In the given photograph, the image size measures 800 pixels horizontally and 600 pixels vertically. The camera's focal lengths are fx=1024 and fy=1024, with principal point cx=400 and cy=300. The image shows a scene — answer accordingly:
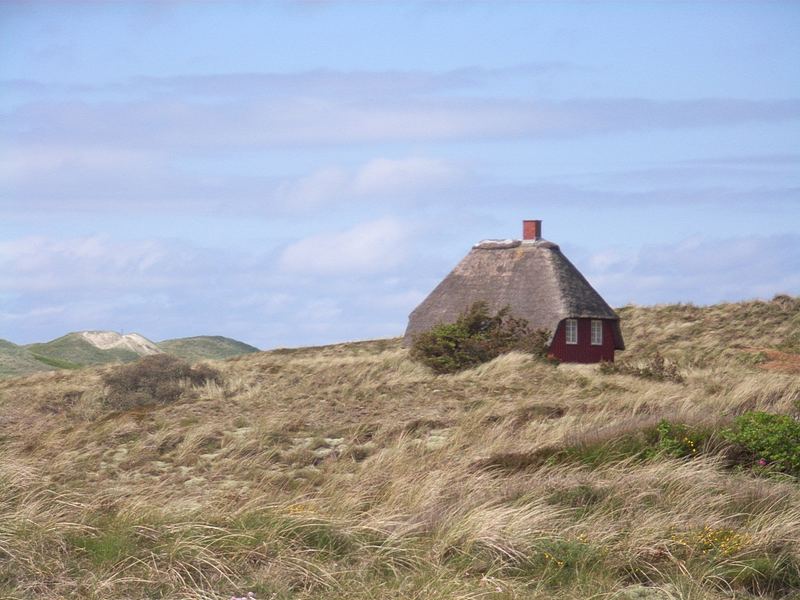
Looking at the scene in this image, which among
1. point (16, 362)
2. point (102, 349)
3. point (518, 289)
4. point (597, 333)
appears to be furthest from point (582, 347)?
point (102, 349)

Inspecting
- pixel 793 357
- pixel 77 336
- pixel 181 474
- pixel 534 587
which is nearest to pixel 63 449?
pixel 181 474

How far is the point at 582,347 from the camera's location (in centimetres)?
3803

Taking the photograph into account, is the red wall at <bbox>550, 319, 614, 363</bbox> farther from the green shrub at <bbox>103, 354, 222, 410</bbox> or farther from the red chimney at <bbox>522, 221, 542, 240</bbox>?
the green shrub at <bbox>103, 354, 222, 410</bbox>

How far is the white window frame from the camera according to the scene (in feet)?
123

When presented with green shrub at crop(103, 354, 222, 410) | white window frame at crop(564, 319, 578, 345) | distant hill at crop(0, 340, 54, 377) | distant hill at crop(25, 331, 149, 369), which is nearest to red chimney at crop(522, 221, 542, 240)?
white window frame at crop(564, 319, 578, 345)

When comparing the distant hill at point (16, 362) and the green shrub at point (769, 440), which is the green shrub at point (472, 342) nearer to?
the green shrub at point (769, 440)

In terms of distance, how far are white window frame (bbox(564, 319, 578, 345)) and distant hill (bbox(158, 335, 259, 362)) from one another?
3084 centimetres

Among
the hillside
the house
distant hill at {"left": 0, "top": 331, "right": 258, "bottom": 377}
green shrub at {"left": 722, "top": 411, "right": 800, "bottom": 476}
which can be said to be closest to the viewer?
the hillside

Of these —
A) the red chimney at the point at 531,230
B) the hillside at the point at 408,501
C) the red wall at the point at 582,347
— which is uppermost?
the red chimney at the point at 531,230

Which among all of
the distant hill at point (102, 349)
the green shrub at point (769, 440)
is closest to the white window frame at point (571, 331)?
the green shrub at point (769, 440)

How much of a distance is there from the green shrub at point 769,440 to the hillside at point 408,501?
22cm

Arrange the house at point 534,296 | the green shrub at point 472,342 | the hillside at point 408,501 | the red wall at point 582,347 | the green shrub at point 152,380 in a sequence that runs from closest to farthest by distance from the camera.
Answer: the hillside at point 408,501 → the green shrub at point 152,380 → the green shrub at point 472,342 → the red wall at point 582,347 → the house at point 534,296

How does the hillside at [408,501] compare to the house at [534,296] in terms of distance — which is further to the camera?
the house at [534,296]

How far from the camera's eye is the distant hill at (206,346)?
6544 cm
